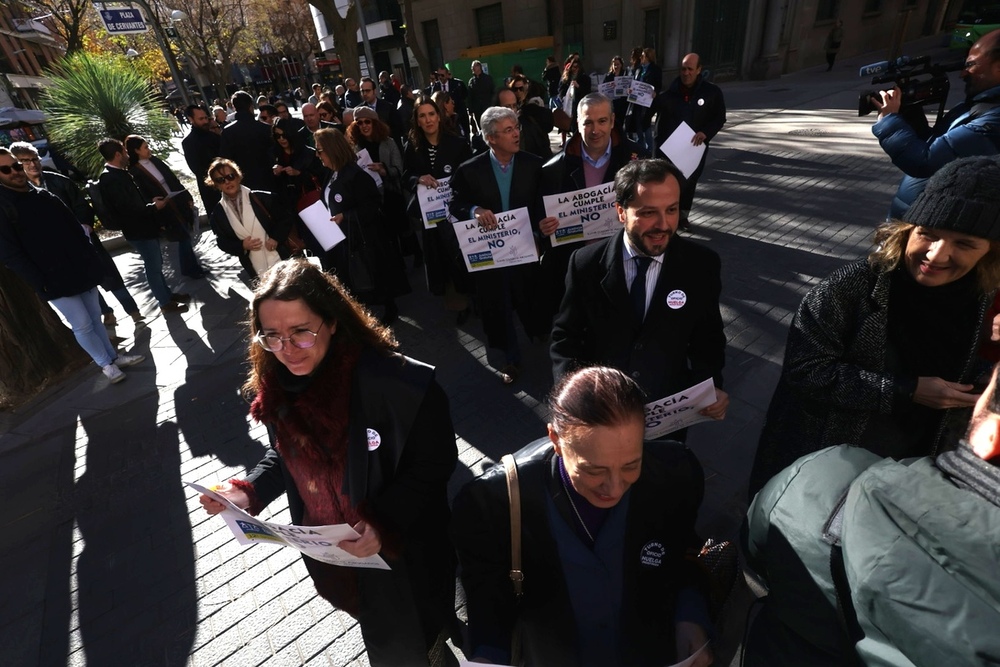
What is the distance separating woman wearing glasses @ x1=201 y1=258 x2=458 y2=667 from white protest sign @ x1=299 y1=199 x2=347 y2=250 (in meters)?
2.80

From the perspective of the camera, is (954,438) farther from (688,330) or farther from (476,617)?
(476,617)

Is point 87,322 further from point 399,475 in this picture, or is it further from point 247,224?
point 399,475

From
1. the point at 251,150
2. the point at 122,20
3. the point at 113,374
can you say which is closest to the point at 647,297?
the point at 113,374

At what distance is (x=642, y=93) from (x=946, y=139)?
5.49 m

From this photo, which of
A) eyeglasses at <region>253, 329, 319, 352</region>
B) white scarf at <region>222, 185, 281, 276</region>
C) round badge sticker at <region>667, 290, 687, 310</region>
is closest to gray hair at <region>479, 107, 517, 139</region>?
round badge sticker at <region>667, 290, 687, 310</region>

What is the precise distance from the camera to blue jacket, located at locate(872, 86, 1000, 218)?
9.60 ft

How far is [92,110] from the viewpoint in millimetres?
10188

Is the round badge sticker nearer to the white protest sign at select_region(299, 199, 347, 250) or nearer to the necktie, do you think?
the necktie

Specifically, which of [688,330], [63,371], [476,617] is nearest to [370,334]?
[476,617]

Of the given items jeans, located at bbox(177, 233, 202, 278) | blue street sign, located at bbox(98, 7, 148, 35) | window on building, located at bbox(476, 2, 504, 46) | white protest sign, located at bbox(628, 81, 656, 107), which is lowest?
jeans, located at bbox(177, 233, 202, 278)

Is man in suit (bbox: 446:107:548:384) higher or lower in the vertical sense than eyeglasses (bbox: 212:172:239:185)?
lower

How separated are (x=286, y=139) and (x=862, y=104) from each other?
6314mm

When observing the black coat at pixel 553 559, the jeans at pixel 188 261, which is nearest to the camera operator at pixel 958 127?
the black coat at pixel 553 559

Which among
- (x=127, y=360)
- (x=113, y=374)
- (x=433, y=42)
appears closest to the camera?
(x=113, y=374)
